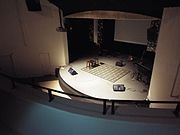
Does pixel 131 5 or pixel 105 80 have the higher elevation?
pixel 131 5

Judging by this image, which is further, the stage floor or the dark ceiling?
the stage floor

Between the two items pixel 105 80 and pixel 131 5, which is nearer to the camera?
pixel 131 5

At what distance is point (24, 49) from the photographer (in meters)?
6.76

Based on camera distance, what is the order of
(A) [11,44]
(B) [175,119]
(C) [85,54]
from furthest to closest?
(C) [85,54] → (A) [11,44] → (B) [175,119]

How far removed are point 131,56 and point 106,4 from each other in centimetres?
510

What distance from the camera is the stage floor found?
5.26 meters

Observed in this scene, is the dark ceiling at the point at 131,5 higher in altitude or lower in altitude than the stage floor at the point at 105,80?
higher

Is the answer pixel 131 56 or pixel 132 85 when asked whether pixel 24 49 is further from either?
pixel 131 56

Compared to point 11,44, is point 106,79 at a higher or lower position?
lower

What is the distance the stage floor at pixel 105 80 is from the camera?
5.26m

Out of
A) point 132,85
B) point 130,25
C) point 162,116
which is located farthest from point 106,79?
point 162,116

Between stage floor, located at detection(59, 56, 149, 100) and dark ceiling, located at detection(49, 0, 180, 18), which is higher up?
dark ceiling, located at detection(49, 0, 180, 18)

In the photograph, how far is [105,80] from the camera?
610 centimetres

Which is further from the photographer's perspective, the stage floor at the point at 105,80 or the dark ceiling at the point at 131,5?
the stage floor at the point at 105,80
